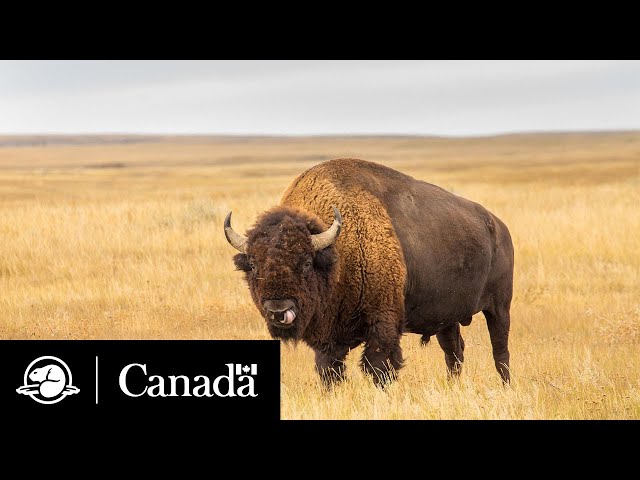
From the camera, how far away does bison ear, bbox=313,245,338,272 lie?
7438mm

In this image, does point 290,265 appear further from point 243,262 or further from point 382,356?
point 382,356

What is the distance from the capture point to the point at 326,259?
7.45 metres

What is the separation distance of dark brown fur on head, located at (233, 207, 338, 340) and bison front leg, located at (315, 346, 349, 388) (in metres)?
0.60

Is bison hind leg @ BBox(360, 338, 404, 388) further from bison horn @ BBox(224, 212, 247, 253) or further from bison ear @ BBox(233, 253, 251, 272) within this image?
bison horn @ BBox(224, 212, 247, 253)

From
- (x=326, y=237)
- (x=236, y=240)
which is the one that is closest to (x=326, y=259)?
(x=326, y=237)

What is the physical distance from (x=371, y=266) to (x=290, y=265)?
42.5 inches

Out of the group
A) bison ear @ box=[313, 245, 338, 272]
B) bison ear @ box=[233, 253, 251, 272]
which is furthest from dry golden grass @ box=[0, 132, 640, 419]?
bison ear @ box=[233, 253, 251, 272]

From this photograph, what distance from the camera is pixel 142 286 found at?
13422 millimetres

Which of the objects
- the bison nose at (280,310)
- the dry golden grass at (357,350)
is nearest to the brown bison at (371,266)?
the bison nose at (280,310)

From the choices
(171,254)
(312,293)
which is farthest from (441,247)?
(171,254)

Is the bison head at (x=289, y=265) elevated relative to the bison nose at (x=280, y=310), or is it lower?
elevated

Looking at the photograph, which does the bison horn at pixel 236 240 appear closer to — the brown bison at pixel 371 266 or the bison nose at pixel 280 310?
the brown bison at pixel 371 266

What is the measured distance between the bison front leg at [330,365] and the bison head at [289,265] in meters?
0.59

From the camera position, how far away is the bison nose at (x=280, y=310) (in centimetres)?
699
